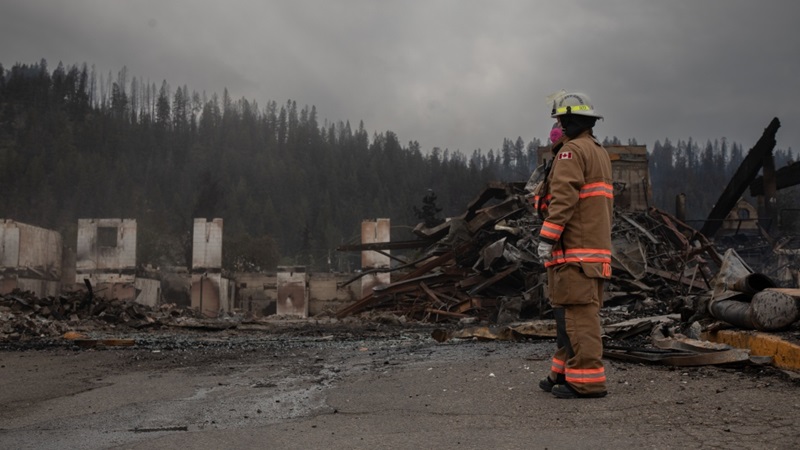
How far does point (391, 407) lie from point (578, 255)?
158 cm

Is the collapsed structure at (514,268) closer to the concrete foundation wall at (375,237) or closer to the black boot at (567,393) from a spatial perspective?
the concrete foundation wall at (375,237)

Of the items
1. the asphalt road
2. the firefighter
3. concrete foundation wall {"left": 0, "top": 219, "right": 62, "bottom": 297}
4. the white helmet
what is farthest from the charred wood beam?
concrete foundation wall {"left": 0, "top": 219, "right": 62, "bottom": 297}

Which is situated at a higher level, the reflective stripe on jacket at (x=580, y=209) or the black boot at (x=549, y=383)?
the reflective stripe on jacket at (x=580, y=209)

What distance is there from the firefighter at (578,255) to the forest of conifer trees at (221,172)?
2126 inches

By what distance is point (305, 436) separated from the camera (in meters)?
3.79

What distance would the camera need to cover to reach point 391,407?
181 inches

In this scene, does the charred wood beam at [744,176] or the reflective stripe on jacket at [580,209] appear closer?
the reflective stripe on jacket at [580,209]

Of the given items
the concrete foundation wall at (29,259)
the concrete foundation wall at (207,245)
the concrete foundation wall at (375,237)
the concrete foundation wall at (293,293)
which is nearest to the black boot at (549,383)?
the concrete foundation wall at (375,237)

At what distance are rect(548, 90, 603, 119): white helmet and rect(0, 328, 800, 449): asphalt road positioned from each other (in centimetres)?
193

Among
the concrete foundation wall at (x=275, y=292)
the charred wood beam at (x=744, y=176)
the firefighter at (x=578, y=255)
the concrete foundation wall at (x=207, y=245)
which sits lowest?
the concrete foundation wall at (x=275, y=292)

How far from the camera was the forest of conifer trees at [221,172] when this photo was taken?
86.2 meters

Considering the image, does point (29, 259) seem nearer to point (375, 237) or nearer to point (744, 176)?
point (375, 237)

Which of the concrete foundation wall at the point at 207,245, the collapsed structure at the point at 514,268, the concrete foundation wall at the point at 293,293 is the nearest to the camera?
the collapsed structure at the point at 514,268

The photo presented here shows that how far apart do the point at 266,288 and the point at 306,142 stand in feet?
364
